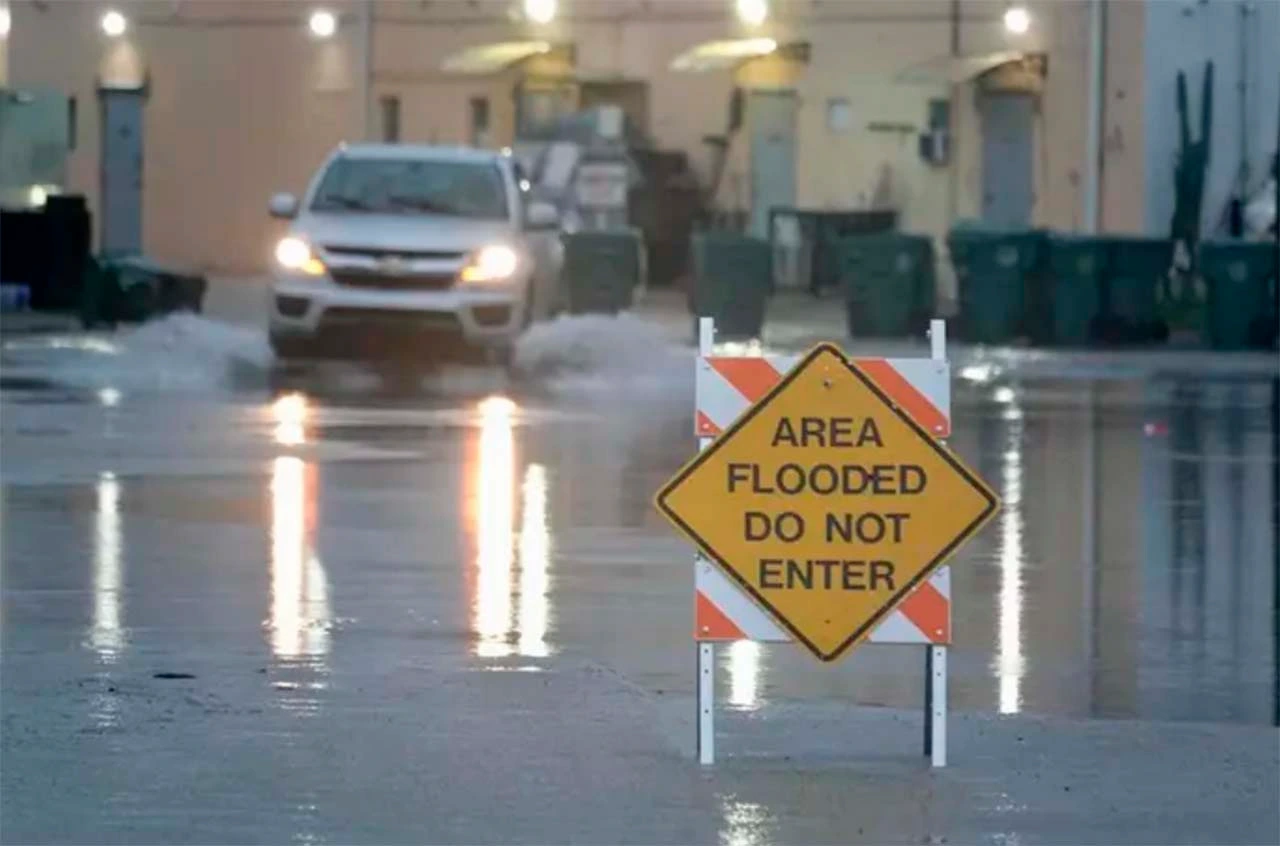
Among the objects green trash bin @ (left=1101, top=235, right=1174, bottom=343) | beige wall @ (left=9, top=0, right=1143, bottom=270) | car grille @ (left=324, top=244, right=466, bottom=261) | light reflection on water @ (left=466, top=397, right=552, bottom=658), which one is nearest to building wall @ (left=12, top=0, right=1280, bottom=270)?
beige wall @ (left=9, top=0, right=1143, bottom=270)

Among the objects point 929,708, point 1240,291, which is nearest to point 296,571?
point 929,708

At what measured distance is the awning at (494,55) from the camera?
135 feet

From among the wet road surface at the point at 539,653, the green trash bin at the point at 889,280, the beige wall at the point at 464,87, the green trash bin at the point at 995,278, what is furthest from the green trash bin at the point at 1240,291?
the wet road surface at the point at 539,653

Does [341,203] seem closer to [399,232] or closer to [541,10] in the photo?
[399,232]

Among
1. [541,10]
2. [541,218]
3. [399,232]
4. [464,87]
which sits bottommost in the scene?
[399,232]

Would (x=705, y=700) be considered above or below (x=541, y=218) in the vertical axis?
below

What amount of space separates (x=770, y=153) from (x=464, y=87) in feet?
16.8

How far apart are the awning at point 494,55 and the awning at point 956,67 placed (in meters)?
6.19

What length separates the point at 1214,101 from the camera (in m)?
32.9

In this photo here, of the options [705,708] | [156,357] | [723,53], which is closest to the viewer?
[705,708]

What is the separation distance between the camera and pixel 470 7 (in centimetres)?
4159

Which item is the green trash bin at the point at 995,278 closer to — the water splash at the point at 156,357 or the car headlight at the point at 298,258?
the water splash at the point at 156,357

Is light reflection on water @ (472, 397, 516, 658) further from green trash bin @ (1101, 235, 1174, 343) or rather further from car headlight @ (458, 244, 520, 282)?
green trash bin @ (1101, 235, 1174, 343)

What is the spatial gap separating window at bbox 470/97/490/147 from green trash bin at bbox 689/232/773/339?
515 inches
